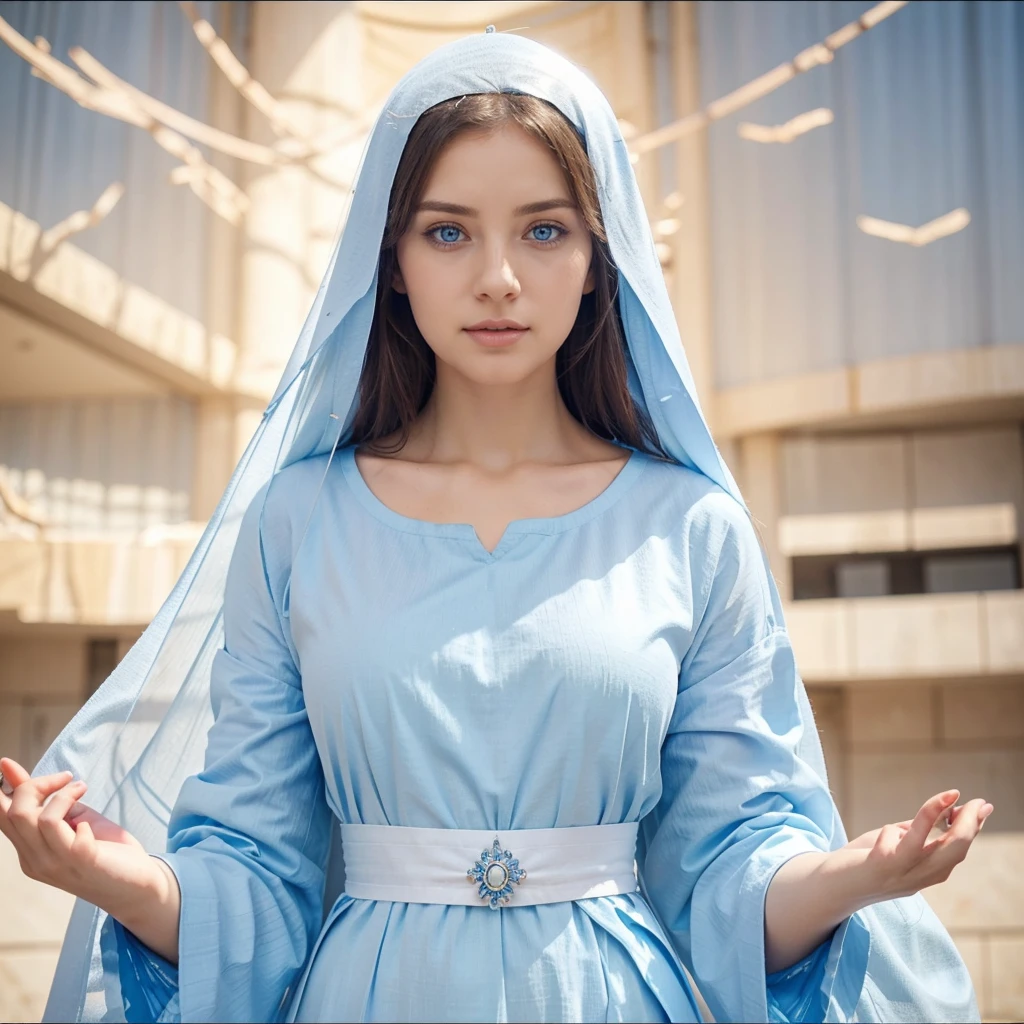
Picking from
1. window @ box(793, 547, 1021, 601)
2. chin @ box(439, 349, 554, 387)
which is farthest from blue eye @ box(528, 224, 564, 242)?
window @ box(793, 547, 1021, 601)

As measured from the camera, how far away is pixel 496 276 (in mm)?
1019

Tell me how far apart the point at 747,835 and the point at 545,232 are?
561mm

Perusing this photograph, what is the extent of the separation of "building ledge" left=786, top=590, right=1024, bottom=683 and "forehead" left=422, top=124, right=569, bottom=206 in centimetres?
223

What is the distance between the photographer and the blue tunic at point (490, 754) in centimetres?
97

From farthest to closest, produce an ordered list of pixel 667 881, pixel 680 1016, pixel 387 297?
pixel 387 297 < pixel 667 881 < pixel 680 1016

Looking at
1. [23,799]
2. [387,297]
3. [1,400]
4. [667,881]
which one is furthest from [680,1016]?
[1,400]

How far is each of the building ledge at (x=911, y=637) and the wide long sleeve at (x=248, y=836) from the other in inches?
85.7

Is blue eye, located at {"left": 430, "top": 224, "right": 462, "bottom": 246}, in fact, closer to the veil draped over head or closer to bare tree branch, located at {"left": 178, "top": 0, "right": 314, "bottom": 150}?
the veil draped over head

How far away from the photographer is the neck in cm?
118

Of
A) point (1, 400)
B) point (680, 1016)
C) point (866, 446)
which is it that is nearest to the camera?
point (680, 1016)

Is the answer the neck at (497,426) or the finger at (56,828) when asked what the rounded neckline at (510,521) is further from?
the finger at (56,828)

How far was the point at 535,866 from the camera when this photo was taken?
39.0 inches

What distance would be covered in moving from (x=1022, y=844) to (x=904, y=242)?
1686mm

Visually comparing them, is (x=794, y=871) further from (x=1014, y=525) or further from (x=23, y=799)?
(x=1014, y=525)
